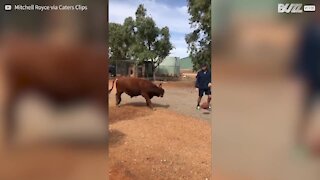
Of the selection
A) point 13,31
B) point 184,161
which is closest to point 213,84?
point 13,31

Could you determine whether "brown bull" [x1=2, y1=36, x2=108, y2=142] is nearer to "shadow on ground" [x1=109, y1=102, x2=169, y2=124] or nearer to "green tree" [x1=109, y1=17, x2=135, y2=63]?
"green tree" [x1=109, y1=17, x2=135, y2=63]

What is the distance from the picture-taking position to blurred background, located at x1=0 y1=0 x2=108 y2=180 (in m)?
2.35

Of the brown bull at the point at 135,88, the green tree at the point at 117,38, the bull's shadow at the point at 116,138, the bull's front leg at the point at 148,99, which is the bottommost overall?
the bull's shadow at the point at 116,138

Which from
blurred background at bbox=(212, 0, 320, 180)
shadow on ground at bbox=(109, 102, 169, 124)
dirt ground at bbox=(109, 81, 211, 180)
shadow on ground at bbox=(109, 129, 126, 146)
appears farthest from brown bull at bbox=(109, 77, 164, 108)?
blurred background at bbox=(212, 0, 320, 180)

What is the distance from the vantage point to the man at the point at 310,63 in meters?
2.25

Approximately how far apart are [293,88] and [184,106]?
8.15 metres

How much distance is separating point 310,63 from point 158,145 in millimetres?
3487

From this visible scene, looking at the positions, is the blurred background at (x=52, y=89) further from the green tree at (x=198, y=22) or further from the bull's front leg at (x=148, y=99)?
the bull's front leg at (x=148, y=99)

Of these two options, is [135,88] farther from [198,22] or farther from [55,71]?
[55,71]

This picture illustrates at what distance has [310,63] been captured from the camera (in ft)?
7.45

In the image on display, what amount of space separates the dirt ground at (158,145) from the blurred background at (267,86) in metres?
1.65

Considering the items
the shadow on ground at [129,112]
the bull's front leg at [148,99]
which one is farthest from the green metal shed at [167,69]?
the shadow on ground at [129,112]

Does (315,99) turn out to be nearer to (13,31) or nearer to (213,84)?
(213,84)

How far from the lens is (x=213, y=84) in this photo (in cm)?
236
